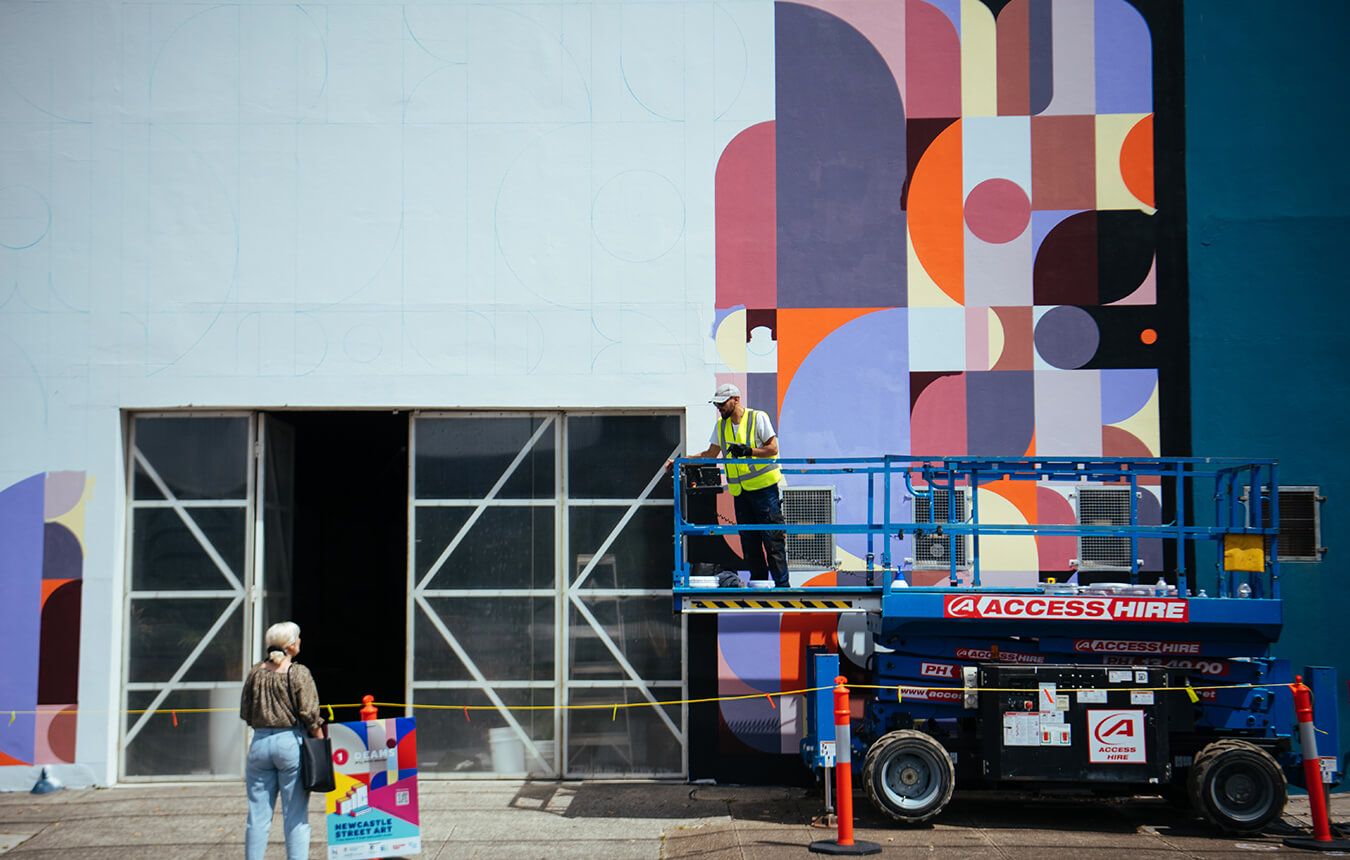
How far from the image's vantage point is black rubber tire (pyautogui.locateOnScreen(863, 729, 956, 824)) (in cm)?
852

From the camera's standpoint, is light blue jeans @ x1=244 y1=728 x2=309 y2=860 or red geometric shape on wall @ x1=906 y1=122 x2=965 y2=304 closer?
light blue jeans @ x1=244 y1=728 x2=309 y2=860

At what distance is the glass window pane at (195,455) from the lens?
10.7 m

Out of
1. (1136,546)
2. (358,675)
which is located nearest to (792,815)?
(1136,546)

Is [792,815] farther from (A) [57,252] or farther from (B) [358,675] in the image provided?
(B) [358,675]

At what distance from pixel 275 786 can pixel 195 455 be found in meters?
4.70

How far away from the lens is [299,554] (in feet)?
48.2

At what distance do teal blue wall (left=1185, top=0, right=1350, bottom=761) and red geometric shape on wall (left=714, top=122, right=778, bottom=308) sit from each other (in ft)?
14.0

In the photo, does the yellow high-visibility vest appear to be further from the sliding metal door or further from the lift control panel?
the lift control panel

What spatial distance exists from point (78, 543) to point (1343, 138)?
13.3 m

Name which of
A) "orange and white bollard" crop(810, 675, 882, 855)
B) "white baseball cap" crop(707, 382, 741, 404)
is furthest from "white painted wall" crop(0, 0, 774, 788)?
"orange and white bollard" crop(810, 675, 882, 855)

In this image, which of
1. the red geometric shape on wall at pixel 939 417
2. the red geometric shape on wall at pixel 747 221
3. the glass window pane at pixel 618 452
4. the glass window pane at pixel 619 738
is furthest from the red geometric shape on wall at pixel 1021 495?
the glass window pane at pixel 619 738

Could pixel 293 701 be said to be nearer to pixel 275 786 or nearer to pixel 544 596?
pixel 275 786

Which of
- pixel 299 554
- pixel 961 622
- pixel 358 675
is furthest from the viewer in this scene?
pixel 358 675

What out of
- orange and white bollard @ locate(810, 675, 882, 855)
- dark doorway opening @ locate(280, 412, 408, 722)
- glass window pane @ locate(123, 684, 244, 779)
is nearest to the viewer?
orange and white bollard @ locate(810, 675, 882, 855)
